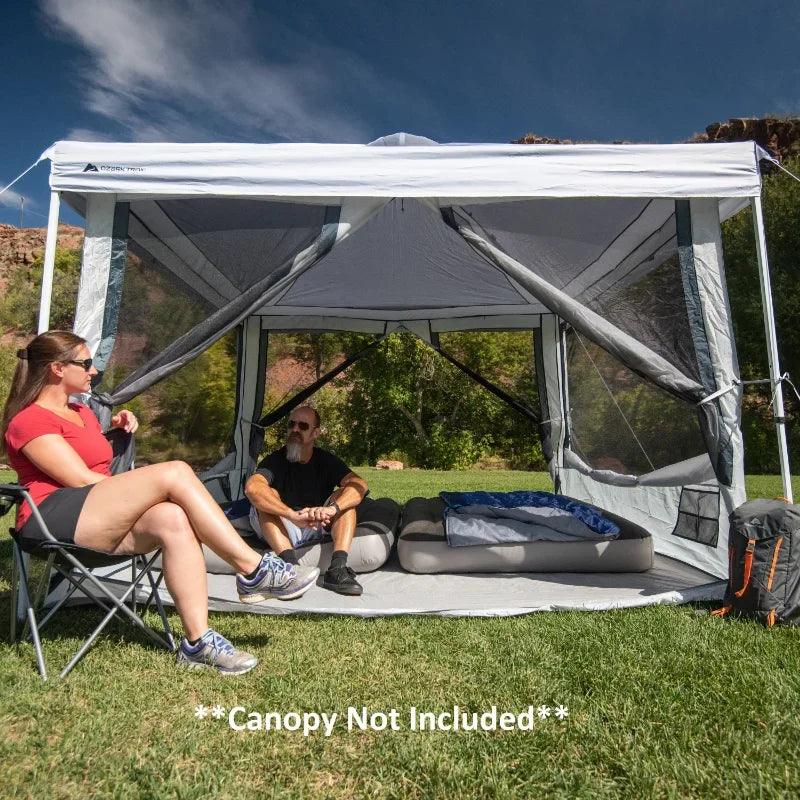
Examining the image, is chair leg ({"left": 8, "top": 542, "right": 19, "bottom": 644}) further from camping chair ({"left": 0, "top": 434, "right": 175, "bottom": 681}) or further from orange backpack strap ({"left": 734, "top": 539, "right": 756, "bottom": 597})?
orange backpack strap ({"left": 734, "top": 539, "right": 756, "bottom": 597})

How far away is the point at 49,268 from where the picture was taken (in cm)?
254

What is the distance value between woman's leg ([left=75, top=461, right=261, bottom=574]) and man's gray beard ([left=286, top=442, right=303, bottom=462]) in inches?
55.3

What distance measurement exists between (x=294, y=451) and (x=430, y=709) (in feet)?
6.32

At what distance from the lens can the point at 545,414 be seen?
521cm

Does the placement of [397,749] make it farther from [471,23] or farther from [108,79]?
[108,79]

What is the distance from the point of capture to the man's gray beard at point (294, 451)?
133 inches

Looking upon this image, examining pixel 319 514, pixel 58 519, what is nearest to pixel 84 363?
pixel 58 519

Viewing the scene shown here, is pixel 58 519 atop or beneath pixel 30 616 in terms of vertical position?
atop

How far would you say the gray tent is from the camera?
8.63 ft

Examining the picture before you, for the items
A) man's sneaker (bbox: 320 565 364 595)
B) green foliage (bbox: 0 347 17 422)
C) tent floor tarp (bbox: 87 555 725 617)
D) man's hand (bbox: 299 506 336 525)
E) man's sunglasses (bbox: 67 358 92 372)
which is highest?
green foliage (bbox: 0 347 17 422)

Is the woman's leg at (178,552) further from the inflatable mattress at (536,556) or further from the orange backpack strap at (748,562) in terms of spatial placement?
the orange backpack strap at (748,562)

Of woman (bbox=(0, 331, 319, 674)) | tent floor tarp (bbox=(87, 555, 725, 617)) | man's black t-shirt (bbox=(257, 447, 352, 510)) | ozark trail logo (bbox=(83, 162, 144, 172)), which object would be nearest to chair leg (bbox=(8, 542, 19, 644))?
woman (bbox=(0, 331, 319, 674))

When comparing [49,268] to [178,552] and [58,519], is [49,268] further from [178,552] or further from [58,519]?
[178,552]

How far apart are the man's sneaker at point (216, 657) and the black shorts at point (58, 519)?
0.47 meters
